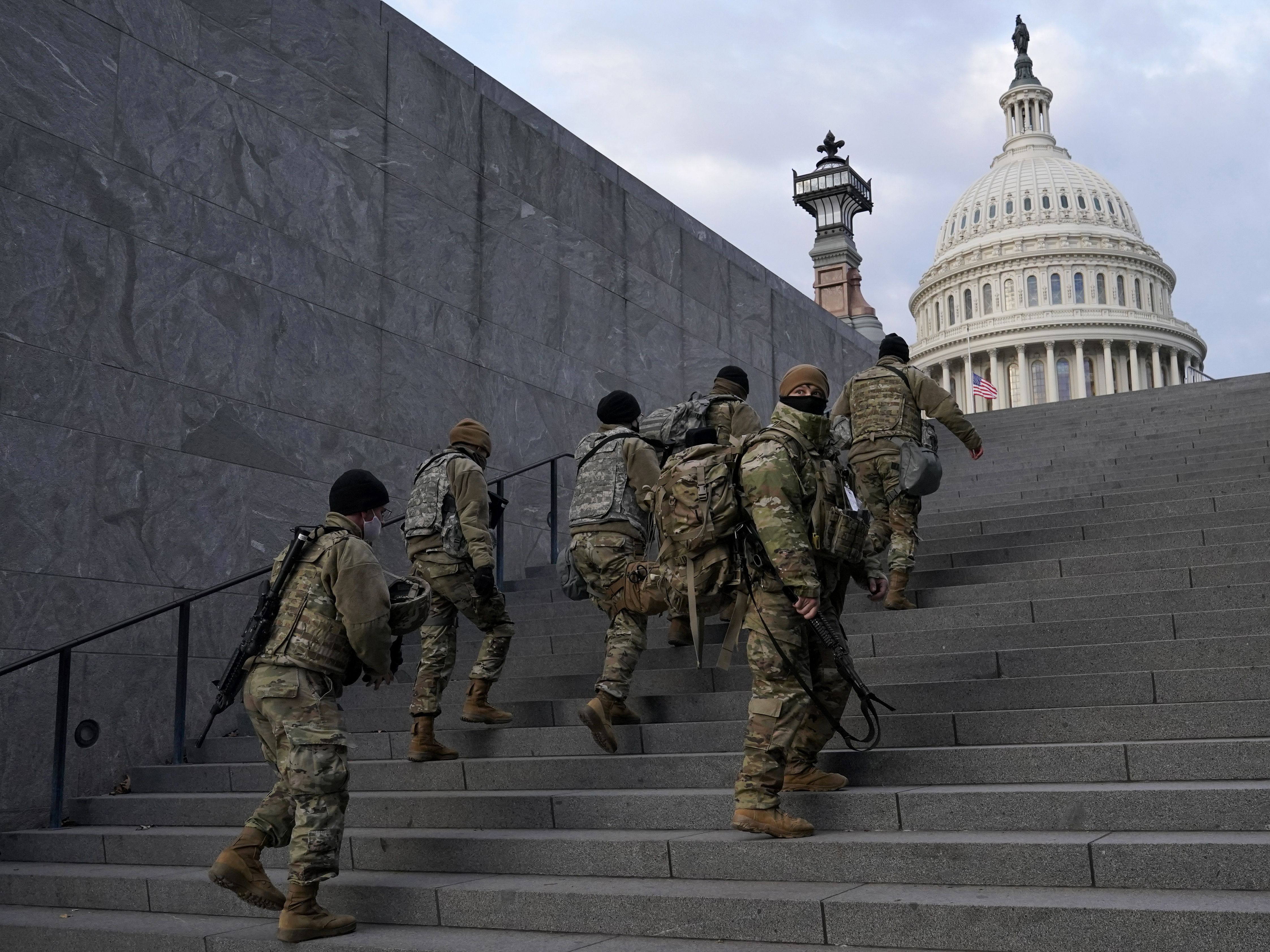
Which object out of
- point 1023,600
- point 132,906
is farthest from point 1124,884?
point 132,906

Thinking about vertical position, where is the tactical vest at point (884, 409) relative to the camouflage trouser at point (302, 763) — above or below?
above

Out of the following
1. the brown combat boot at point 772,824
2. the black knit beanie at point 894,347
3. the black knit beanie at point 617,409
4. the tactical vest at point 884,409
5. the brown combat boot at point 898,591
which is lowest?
the brown combat boot at point 772,824

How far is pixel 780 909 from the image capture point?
4512 mm

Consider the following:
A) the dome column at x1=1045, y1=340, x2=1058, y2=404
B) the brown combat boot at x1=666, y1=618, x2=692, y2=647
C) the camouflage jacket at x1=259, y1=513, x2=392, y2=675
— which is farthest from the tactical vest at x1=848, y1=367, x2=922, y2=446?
the dome column at x1=1045, y1=340, x2=1058, y2=404

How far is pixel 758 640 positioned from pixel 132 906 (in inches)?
135

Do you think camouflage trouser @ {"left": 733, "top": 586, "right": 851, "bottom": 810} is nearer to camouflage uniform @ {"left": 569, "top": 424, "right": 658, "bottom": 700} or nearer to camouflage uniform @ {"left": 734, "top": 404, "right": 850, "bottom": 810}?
camouflage uniform @ {"left": 734, "top": 404, "right": 850, "bottom": 810}

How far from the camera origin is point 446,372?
12.2 m

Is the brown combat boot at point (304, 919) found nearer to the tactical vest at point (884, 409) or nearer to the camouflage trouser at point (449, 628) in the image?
the camouflage trouser at point (449, 628)

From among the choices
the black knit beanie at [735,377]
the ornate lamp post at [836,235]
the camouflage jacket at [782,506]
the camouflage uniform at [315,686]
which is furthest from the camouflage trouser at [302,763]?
the ornate lamp post at [836,235]

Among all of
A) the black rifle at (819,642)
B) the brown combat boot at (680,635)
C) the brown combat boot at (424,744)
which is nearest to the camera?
the black rifle at (819,642)

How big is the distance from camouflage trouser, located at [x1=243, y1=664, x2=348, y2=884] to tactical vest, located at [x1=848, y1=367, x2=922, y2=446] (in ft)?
15.2

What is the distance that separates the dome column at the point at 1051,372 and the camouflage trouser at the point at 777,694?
10522 centimetres

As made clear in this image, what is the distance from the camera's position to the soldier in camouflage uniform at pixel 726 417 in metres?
8.00

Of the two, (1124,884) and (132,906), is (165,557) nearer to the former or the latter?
(132,906)
